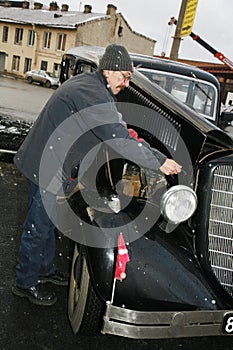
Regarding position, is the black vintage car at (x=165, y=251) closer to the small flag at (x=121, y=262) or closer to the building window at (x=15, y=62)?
the small flag at (x=121, y=262)

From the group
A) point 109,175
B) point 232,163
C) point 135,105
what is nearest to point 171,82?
point 135,105

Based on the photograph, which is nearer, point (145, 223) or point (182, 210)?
point (182, 210)

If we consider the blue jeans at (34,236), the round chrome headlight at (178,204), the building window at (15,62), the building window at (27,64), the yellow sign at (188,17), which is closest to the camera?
the round chrome headlight at (178,204)

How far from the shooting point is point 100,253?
211 cm

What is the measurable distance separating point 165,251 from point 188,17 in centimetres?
788

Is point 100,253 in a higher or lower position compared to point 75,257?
higher

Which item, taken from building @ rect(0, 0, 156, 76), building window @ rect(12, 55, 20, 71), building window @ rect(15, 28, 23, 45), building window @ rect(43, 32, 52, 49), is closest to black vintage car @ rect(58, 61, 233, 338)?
building @ rect(0, 0, 156, 76)

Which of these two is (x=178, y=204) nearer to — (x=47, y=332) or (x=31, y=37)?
(x=47, y=332)

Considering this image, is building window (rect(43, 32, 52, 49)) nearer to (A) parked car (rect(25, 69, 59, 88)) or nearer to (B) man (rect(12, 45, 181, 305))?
(A) parked car (rect(25, 69, 59, 88))

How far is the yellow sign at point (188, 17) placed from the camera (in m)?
8.70

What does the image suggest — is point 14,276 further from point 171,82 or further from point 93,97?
point 171,82

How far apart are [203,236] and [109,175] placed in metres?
0.84

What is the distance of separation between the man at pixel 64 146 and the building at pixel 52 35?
3247 centimetres

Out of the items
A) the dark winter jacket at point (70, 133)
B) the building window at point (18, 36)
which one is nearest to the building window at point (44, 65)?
the building window at point (18, 36)
